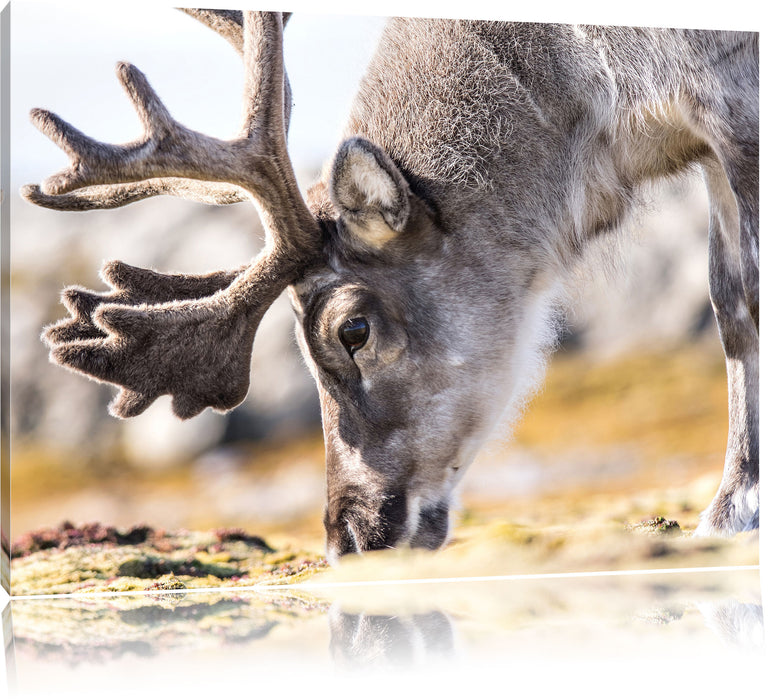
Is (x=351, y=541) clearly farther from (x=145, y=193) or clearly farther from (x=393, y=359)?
(x=145, y=193)

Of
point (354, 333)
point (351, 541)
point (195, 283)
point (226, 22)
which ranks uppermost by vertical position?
point (226, 22)

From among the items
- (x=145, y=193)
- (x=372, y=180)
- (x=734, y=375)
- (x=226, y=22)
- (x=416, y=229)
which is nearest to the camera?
(x=372, y=180)

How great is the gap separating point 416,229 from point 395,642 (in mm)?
1494

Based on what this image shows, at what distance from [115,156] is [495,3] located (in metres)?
1.79

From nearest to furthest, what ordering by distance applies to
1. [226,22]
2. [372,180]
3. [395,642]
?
[395,642] < [372,180] < [226,22]

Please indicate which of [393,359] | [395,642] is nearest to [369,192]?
[393,359]

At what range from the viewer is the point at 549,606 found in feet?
13.1

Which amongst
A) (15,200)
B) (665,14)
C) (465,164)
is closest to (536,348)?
(465,164)

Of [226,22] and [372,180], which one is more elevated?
[226,22]

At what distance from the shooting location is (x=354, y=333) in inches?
153

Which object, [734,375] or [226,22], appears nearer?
[226,22]

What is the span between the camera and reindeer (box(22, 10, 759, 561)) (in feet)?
12.4

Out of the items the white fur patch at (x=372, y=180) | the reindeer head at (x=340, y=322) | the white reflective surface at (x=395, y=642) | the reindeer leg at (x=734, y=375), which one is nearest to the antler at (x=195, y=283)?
the reindeer head at (x=340, y=322)

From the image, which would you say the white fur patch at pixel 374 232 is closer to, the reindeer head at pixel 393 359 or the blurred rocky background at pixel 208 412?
the reindeer head at pixel 393 359
